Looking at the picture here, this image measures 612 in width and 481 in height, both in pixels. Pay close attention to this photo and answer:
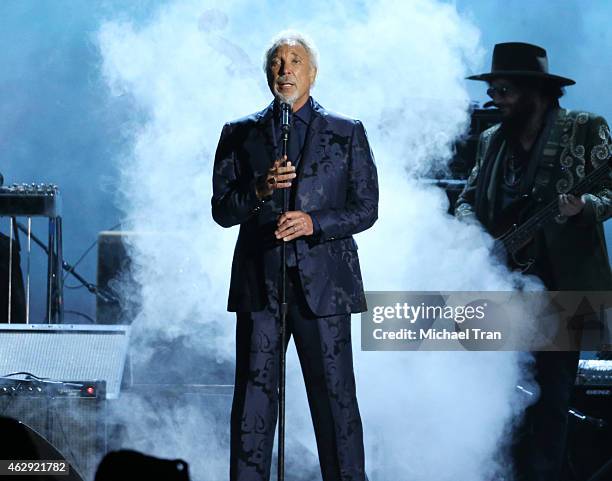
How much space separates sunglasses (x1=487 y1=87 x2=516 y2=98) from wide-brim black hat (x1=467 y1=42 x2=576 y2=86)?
46mm

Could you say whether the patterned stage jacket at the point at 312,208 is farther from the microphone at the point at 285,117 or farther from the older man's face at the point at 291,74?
the microphone at the point at 285,117

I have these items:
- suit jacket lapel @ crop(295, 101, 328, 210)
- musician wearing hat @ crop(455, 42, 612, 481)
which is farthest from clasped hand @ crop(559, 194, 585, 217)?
suit jacket lapel @ crop(295, 101, 328, 210)

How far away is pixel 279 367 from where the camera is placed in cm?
324

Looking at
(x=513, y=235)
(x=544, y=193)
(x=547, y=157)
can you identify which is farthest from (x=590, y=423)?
(x=547, y=157)

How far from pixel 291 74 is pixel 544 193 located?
4.24 ft

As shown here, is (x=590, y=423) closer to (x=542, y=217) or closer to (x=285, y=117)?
(x=542, y=217)

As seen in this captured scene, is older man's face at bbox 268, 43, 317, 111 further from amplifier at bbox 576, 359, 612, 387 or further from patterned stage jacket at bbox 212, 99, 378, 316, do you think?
amplifier at bbox 576, 359, 612, 387

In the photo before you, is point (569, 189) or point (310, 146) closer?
point (310, 146)

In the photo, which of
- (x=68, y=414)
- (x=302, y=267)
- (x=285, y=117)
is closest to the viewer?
(x=285, y=117)

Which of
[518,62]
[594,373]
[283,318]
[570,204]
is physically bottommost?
[594,373]

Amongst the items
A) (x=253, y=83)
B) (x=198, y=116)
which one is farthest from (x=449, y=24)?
(x=198, y=116)

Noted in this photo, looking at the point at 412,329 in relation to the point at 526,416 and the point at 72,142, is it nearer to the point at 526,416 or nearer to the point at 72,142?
the point at 526,416

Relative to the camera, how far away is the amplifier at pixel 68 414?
12.5 feet

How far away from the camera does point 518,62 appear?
4.18 metres
